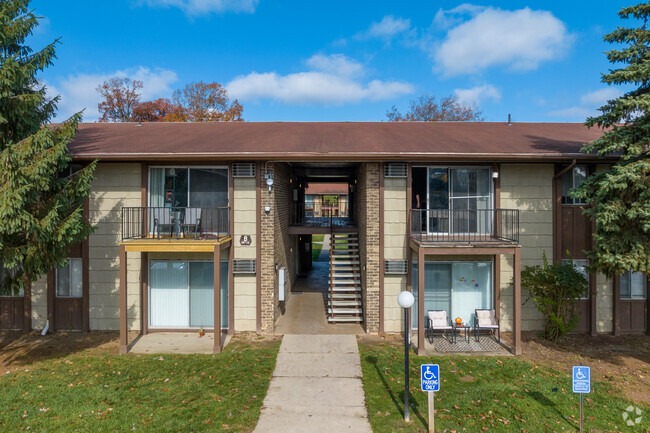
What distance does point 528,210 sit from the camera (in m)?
10.0

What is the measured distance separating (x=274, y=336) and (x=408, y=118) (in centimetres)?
2930

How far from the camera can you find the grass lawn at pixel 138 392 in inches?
230

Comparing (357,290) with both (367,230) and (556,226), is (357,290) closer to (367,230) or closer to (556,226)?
(367,230)

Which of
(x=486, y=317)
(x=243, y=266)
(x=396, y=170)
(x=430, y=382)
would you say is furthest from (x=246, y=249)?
(x=486, y=317)

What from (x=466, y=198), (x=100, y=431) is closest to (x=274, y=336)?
(x=100, y=431)

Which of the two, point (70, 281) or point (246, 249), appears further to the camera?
point (70, 281)

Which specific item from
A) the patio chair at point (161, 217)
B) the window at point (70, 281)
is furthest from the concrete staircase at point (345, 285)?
the window at point (70, 281)

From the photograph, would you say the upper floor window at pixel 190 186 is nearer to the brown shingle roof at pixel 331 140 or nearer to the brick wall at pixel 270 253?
the brown shingle roof at pixel 331 140

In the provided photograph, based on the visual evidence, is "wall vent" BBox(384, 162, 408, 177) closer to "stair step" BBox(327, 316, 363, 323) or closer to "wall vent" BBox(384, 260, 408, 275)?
"wall vent" BBox(384, 260, 408, 275)

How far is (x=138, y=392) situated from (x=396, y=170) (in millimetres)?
7951

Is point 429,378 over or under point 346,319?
over

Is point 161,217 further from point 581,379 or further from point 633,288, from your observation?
point 633,288

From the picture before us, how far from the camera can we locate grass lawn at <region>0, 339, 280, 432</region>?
19.1ft

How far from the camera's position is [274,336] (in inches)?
387
